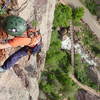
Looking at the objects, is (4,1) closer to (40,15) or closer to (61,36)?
(40,15)

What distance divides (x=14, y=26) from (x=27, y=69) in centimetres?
410

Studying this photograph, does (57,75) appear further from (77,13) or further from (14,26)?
(14,26)

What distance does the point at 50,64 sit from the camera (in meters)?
16.1

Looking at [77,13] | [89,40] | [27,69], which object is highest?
[77,13]

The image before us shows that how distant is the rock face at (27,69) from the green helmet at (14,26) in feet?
7.25

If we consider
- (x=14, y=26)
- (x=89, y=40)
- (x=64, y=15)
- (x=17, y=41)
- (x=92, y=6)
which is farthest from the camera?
(x=92, y=6)

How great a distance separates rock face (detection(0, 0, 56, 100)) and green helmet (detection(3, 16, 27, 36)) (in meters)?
2.21

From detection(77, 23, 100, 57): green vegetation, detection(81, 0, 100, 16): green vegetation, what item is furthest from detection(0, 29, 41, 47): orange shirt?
detection(81, 0, 100, 16): green vegetation

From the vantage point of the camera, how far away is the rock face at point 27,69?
999 cm

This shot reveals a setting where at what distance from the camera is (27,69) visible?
1117 cm

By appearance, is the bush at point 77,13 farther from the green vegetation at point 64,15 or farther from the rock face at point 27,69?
the rock face at point 27,69

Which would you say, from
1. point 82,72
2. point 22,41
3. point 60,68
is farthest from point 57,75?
point 22,41

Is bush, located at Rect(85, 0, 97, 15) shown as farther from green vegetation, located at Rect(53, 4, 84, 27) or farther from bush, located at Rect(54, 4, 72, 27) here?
bush, located at Rect(54, 4, 72, 27)

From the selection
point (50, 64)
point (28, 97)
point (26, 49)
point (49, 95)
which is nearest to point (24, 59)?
point (28, 97)
